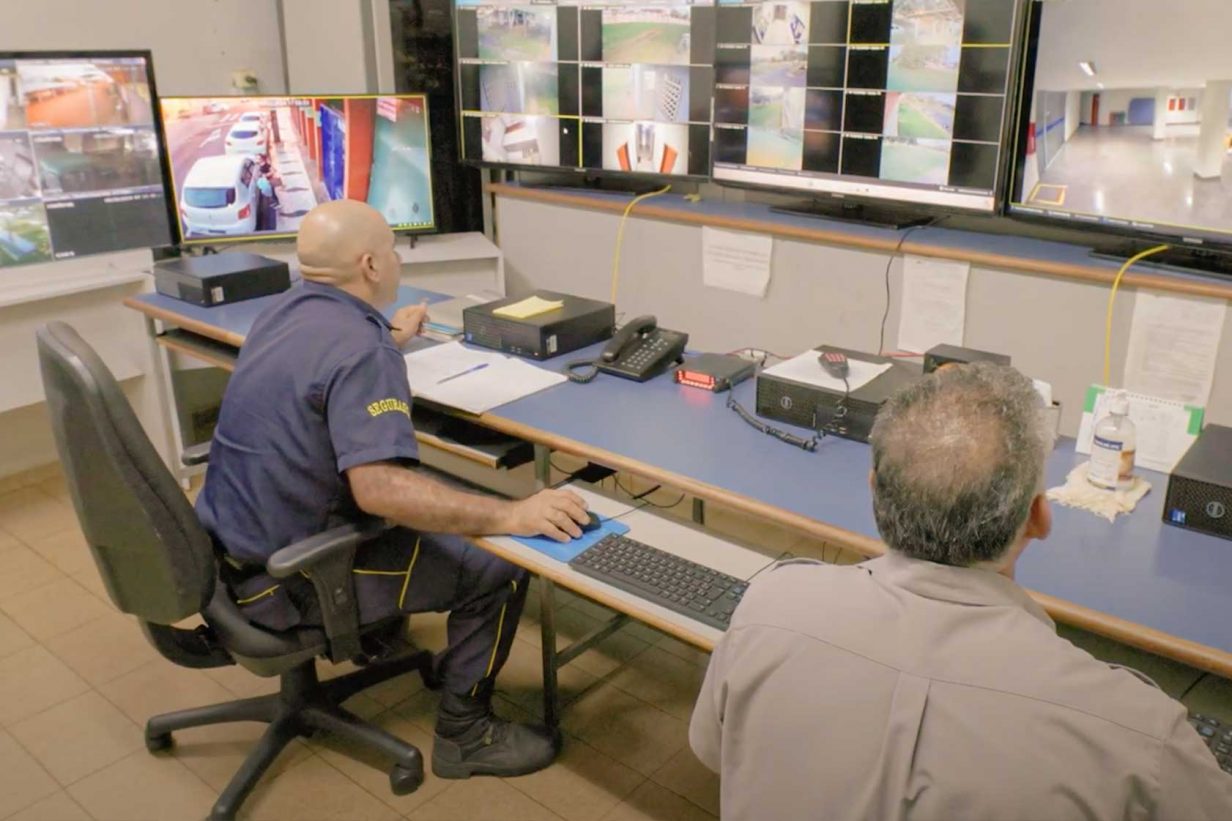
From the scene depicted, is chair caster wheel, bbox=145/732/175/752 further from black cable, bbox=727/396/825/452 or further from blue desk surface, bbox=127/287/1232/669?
black cable, bbox=727/396/825/452

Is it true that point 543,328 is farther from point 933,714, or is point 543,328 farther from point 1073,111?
point 933,714

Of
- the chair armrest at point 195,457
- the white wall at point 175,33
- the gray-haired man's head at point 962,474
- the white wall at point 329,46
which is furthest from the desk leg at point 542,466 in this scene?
the white wall at point 175,33

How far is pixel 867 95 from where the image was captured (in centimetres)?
282

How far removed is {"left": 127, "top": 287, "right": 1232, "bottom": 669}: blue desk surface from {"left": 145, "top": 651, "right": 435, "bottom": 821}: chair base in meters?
0.73

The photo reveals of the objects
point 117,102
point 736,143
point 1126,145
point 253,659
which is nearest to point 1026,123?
point 1126,145

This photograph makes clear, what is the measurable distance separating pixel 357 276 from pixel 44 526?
6.52 ft

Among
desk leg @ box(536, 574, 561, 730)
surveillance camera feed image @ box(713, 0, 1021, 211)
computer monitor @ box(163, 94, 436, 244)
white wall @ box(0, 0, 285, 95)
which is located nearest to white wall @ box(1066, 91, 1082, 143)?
surveillance camera feed image @ box(713, 0, 1021, 211)

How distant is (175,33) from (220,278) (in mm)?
1355

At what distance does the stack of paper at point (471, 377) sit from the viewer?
2191 millimetres

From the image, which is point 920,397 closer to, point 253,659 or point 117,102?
point 253,659

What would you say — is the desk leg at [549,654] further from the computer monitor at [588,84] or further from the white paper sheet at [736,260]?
the computer monitor at [588,84]

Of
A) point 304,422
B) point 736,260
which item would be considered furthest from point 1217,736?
point 736,260

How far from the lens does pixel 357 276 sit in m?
2.02

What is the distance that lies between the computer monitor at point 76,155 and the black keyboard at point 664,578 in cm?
221
